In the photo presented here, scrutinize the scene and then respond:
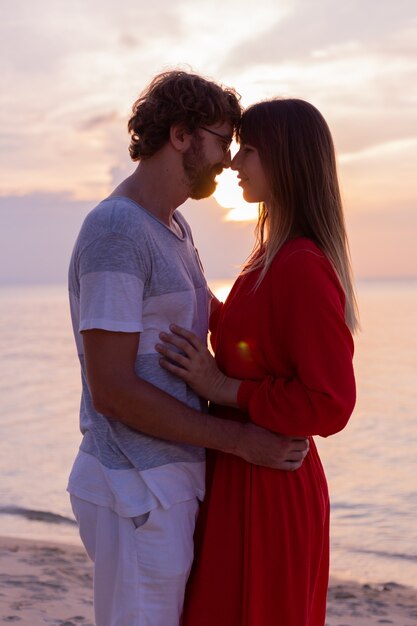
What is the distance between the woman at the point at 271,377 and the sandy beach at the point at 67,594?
304 centimetres

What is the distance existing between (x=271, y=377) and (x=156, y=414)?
0.41 meters

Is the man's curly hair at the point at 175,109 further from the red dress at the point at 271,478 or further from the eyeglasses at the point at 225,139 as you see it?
the red dress at the point at 271,478

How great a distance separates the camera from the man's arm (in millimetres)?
2570

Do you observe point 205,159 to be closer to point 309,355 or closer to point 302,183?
point 302,183

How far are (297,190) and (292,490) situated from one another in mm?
1050

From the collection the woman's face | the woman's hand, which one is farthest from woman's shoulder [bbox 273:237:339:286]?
the woman's hand

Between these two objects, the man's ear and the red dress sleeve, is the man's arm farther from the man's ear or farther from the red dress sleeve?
the man's ear

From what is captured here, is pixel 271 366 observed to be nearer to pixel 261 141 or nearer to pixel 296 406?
pixel 296 406

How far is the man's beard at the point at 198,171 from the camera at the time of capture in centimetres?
290

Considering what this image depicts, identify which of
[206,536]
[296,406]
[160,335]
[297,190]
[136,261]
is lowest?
[206,536]

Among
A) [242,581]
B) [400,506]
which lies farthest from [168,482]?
[400,506]

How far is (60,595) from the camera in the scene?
6008 millimetres

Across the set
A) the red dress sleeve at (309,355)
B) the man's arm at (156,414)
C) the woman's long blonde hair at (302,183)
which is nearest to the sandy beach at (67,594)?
the man's arm at (156,414)

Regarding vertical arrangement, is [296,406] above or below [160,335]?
below
